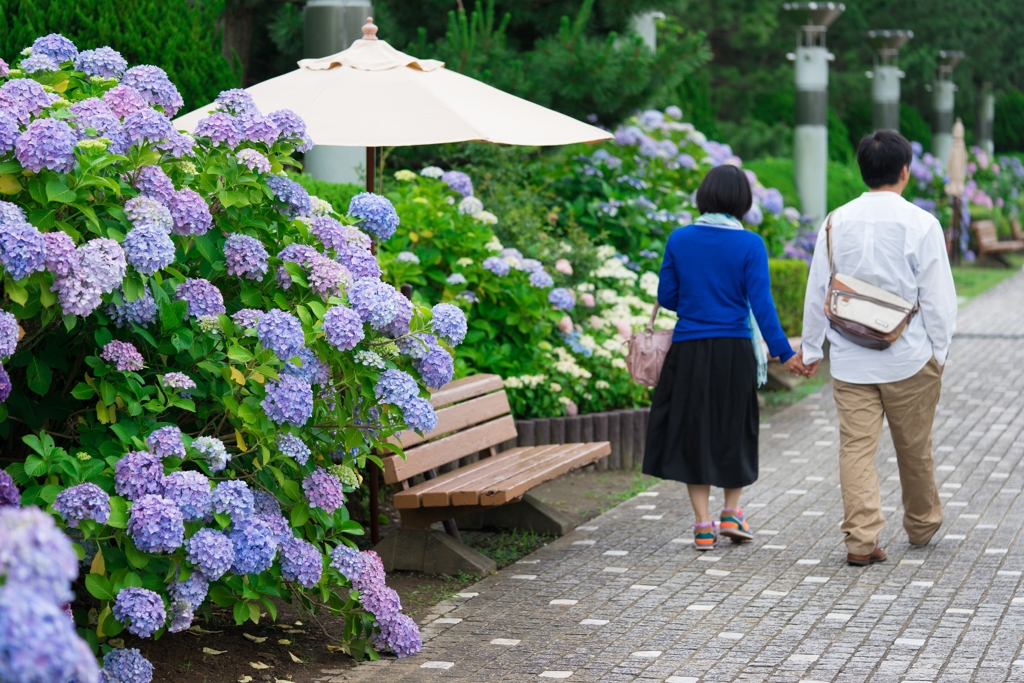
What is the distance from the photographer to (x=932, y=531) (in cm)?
558

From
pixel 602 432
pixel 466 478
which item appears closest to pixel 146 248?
pixel 466 478

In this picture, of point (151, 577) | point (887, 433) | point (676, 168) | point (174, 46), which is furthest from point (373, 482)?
point (676, 168)

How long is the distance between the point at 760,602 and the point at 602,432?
261cm

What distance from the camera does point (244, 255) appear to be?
399cm

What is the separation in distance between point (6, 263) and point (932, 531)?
3974 mm

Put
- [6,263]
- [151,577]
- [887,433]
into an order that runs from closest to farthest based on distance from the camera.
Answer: [6,263] < [151,577] < [887,433]

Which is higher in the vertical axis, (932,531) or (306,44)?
(306,44)

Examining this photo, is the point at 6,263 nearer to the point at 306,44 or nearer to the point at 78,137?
the point at 78,137

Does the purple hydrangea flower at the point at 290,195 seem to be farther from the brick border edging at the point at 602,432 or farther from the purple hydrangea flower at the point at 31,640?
the brick border edging at the point at 602,432

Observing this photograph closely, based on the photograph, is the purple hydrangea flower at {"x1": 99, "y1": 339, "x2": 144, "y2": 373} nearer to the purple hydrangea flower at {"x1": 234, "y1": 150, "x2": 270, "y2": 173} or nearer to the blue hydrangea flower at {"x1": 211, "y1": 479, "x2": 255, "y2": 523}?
the blue hydrangea flower at {"x1": 211, "y1": 479, "x2": 255, "y2": 523}

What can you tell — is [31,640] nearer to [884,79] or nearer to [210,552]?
[210,552]

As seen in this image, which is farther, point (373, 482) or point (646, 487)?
point (646, 487)

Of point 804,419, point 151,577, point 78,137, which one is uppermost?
point 78,137

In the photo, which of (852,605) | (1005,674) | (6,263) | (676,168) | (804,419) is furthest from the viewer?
(676,168)
